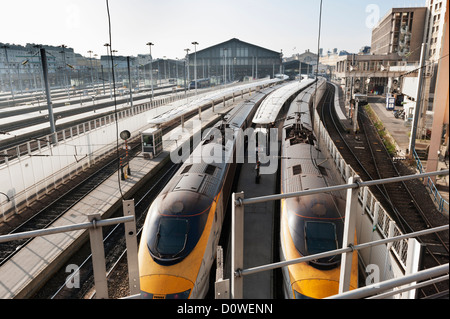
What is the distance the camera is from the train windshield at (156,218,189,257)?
372 inches

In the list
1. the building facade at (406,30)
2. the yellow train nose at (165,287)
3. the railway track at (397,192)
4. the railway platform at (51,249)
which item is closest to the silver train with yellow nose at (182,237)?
the yellow train nose at (165,287)

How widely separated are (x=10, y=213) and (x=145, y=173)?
763 cm

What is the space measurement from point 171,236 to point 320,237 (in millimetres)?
4174

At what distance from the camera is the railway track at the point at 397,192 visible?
12.3m

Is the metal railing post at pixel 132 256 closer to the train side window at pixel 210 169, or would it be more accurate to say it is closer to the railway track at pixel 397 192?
the railway track at pixel 397 192

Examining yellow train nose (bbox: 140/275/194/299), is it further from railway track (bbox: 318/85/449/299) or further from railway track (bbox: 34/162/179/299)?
railway track (bbox: 318/85/449/299)

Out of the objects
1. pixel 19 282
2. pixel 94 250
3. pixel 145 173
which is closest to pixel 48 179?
pixel 145 173

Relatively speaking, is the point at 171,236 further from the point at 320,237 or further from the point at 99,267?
the point at 99,267

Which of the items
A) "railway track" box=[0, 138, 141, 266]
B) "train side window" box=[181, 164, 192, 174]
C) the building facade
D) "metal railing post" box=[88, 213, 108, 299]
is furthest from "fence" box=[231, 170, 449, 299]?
the building facade

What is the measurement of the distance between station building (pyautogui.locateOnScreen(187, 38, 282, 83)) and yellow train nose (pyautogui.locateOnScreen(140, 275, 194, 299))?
8592 cm

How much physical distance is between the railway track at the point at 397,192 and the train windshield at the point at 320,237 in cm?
227

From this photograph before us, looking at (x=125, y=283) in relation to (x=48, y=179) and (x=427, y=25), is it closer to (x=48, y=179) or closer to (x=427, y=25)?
(x=48, y=179)

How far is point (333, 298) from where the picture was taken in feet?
8.15

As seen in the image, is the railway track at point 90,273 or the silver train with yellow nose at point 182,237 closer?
the silver train with yellow nose at point 182,237
